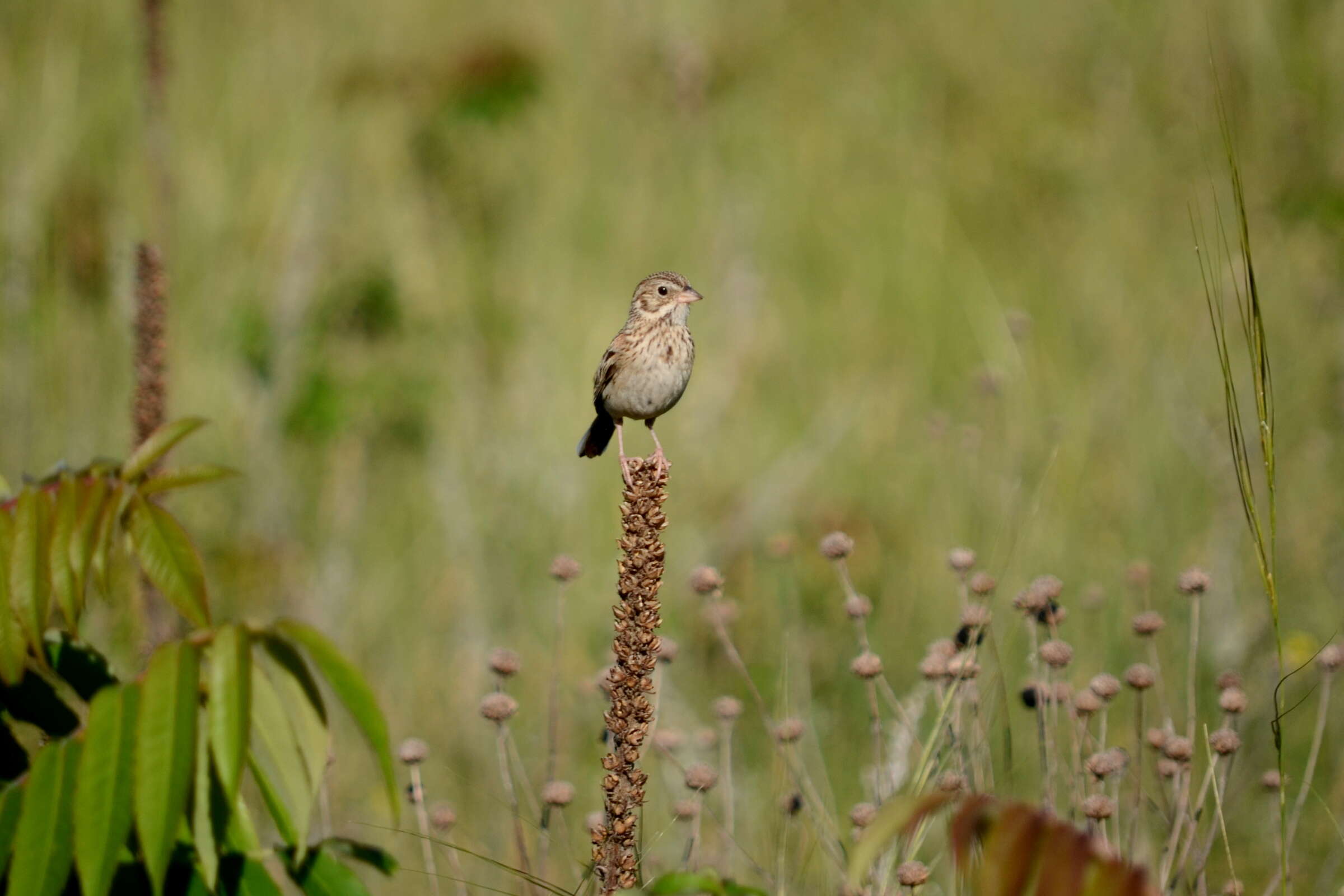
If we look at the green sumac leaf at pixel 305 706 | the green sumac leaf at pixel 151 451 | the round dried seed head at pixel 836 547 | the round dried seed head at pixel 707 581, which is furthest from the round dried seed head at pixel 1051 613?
the green sumac leaf at pixel 151 451

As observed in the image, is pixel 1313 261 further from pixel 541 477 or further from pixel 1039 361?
pixel 541 477

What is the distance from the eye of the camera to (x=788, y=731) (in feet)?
8.70

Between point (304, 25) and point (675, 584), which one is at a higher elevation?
point (304, 25)

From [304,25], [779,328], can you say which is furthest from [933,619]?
[304,25]

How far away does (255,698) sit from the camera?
1.89 metres

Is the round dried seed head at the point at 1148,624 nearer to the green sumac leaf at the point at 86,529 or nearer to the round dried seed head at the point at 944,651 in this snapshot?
the round dried seed head at the point at 944,651

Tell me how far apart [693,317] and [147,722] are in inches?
228

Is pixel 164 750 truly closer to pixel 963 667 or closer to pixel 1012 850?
pixel 1012 850

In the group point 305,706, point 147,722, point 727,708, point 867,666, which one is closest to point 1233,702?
point 867,666

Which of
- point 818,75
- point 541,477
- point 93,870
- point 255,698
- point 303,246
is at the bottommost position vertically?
point 93,870

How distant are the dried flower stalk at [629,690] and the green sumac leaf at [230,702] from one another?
64 cm

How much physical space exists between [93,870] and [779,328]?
5.83m

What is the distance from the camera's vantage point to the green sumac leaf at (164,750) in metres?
1.58

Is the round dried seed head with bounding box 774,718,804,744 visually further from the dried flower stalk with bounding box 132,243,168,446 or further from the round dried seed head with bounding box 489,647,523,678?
the dried flower stalk with bounding box 132,243,168,446
